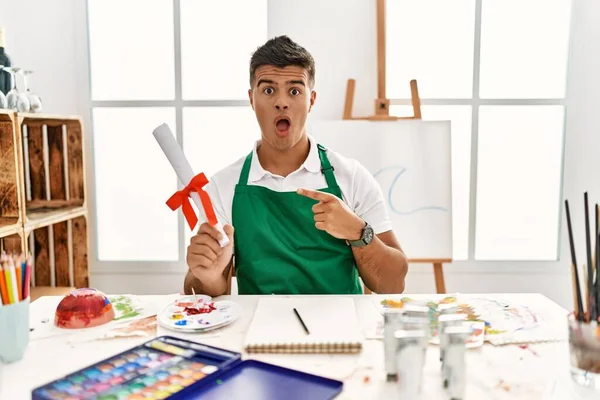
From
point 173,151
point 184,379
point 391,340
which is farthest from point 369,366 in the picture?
point 173,151

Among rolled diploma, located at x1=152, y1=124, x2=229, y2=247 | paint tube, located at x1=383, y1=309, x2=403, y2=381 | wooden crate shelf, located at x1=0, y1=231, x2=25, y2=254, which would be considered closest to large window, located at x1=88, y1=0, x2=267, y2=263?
wooden crate shelf, located at x1=0, y1=231, x2=25, y2=254

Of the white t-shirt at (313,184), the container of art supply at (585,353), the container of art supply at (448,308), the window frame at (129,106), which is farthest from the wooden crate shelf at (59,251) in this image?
the container of art supply at (585,353)

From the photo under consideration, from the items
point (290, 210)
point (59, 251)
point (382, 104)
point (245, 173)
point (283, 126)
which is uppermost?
point (382, 104)

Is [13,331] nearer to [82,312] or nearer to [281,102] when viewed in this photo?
[82,312]

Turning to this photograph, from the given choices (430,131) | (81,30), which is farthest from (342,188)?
(81,30)

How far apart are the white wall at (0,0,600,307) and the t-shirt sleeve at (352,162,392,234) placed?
90 cm

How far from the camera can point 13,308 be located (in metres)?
0.89

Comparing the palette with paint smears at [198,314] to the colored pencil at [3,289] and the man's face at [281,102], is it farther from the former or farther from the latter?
the man's face at [281,102]

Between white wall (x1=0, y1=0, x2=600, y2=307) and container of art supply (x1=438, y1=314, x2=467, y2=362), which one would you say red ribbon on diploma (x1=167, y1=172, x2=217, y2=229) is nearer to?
container of art supply (x1=438, y1=314, x2=467, y2=362)

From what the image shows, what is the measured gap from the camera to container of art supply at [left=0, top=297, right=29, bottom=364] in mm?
876

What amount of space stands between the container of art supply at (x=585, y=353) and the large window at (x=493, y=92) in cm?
180

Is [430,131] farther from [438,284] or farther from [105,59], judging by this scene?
[105,59]

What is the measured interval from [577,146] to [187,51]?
2044 millimetres

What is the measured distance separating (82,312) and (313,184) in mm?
781
